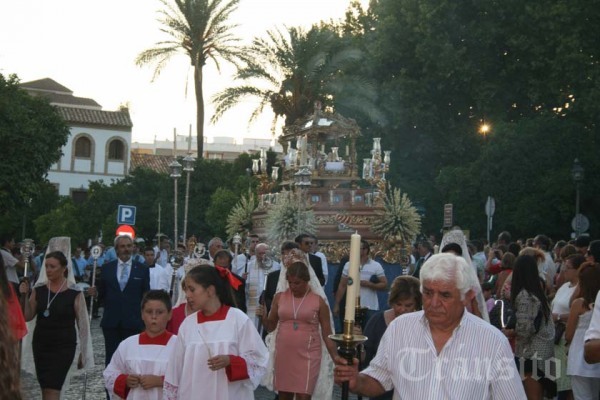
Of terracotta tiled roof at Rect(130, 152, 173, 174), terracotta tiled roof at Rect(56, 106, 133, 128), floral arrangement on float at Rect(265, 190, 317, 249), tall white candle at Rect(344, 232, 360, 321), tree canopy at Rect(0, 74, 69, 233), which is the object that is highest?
terracotta tiled roof at Rect(56, 106, 133, 128)

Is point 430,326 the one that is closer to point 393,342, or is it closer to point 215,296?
point 393,342

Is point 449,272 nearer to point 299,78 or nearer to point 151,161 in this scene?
point 299,78

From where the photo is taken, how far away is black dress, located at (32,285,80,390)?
1045 centimetres

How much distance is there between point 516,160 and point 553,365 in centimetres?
2941

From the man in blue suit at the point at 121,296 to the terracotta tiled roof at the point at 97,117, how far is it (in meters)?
76.0

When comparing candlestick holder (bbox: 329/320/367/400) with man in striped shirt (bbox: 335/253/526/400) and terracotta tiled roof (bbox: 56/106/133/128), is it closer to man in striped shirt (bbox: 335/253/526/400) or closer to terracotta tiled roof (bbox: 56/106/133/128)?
man in striped shirt (bbox: 335/253/526/400)

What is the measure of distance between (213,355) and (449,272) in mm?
2607

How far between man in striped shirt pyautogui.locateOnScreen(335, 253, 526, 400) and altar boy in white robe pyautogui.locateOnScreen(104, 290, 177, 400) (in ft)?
8.93

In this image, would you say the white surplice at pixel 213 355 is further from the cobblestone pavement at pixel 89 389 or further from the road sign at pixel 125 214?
the road sign at pixel 125 214

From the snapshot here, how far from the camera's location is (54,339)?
34.6 ft

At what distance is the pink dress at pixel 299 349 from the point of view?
1036 centimetres

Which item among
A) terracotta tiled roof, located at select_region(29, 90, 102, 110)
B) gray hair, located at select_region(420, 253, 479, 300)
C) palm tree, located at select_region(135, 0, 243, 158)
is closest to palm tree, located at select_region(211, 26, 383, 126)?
palm tree, located at select_region(135, 0, 243, 158)

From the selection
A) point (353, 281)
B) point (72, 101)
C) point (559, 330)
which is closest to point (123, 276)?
point (559, 330)

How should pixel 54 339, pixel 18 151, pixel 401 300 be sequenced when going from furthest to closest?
pixel 18 151
pixel 54 339
pixel 401 300
